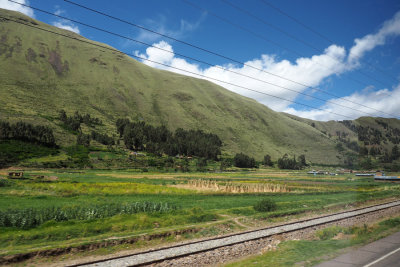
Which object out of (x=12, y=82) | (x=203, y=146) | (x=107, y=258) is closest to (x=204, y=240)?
(x=107, y=258)

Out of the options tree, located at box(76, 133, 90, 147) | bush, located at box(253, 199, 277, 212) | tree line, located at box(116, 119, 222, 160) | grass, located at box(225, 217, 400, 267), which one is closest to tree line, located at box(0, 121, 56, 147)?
tree, located at box(76, 133, 90, 147)

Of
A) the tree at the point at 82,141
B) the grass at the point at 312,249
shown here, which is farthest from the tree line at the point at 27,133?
the grass at the point at 312,249

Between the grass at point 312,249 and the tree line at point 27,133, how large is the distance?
422ft

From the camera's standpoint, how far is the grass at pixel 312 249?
43.9 ft

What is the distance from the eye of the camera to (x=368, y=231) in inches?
770

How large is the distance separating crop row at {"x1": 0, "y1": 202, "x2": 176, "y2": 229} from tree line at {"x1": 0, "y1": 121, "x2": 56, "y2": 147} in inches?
4391

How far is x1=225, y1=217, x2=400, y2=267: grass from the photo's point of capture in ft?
43.9

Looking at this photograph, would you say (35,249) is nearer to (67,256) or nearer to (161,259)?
(67,256)

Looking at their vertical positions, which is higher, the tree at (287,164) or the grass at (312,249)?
the tree at (287,164)

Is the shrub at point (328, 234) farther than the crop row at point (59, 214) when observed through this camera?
No

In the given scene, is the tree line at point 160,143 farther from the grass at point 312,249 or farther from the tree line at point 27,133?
the grass at point 312,249

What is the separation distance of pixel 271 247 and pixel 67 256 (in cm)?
1250

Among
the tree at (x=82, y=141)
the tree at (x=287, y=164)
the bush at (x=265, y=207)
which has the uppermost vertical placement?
the tree at (x=82, y=141)

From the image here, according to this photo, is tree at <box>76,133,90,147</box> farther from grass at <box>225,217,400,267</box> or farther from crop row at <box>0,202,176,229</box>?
grass at <box>225,217,400,267</box>
